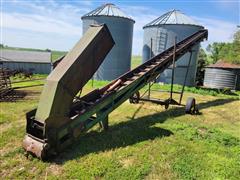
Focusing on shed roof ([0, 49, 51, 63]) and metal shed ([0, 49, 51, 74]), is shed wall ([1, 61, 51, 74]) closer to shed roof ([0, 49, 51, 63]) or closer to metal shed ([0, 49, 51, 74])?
metal shed ([0, 49, 51, 74])

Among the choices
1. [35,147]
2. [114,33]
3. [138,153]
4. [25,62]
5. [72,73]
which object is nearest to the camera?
[35,147]

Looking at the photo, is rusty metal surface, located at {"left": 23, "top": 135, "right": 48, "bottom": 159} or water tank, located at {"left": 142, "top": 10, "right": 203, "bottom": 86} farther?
water tank, located at {"left": 142, "top": 10, "right": 203, "bottom": 86}

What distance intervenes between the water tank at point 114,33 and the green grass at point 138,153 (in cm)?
1326

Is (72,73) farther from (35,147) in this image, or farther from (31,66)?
(31,66)

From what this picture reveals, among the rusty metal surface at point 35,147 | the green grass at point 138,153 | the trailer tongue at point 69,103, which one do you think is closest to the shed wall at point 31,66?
the green grass at point 138,153

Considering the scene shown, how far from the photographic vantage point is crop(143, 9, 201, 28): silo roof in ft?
67.5

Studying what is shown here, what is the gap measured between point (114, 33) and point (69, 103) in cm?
1685

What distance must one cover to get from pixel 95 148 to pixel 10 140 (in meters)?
2.57

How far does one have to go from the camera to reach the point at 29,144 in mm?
6070

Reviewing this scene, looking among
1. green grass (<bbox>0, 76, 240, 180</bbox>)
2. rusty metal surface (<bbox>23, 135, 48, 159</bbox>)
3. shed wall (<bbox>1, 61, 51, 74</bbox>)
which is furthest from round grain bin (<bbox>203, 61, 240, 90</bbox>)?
shed wall (<bbox>1, 61, 51, 74</bbox>)

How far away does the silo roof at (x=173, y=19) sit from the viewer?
67.5 feet

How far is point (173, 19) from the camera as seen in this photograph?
20781 mm

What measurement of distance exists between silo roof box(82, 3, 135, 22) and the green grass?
1490 centimetres

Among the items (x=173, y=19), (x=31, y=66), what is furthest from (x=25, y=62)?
(x=173, y=19)
